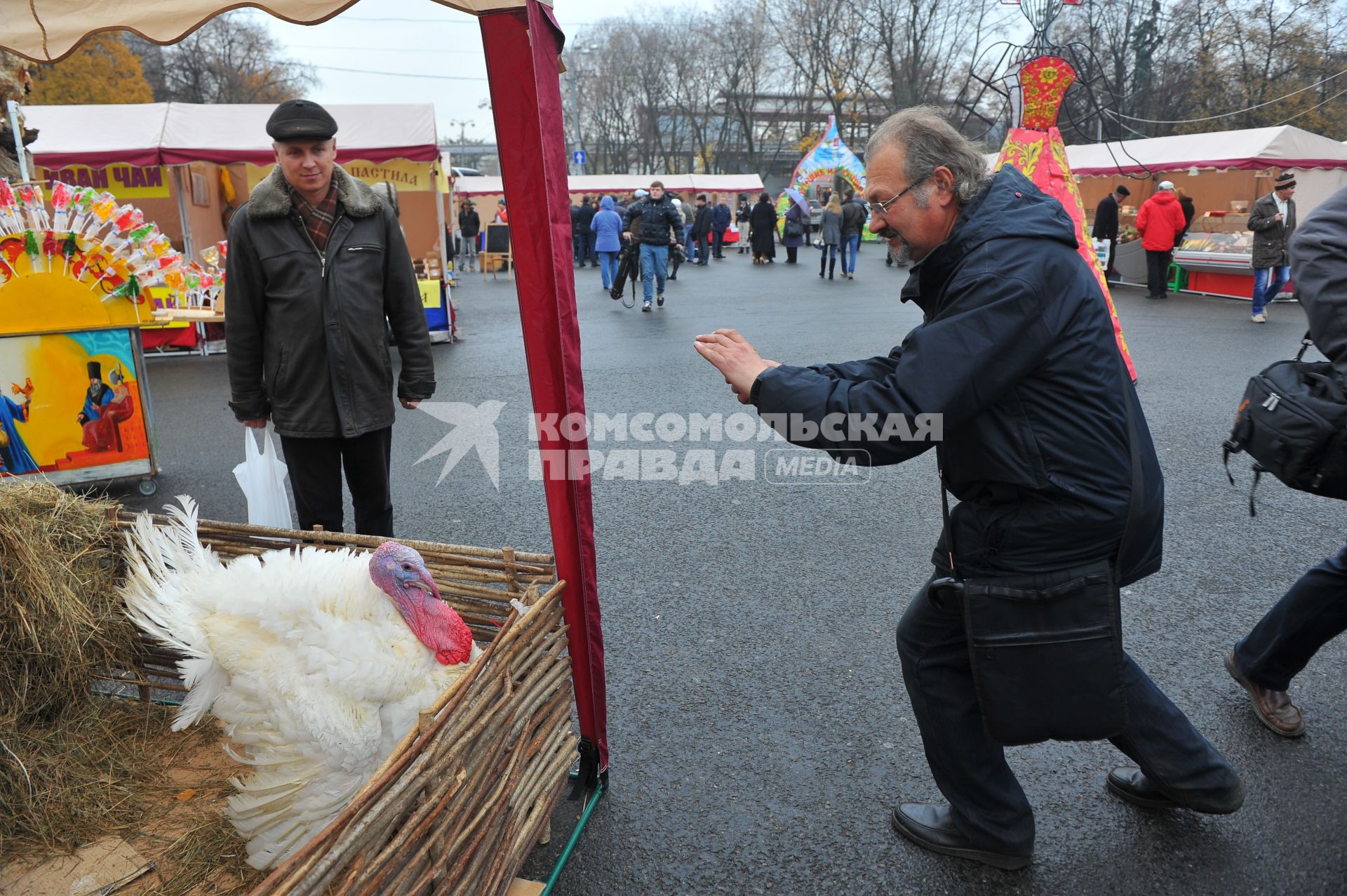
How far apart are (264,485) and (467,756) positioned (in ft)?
6.64

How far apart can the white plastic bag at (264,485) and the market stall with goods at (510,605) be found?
0.52 m

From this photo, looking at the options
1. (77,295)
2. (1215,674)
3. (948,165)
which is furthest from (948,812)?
(77,295)

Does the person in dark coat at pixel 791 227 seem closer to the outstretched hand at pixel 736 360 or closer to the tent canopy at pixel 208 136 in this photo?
the tent canopy at pixel 208 136

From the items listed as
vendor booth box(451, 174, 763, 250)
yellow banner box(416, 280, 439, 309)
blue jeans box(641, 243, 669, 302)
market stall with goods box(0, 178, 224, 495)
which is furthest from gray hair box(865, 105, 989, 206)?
vendor booth box(451, 174, 763, 250)

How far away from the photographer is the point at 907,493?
5.64 m

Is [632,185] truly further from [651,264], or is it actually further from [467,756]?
[467,756]

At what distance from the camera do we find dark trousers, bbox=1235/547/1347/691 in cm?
282

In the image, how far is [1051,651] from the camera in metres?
2.11

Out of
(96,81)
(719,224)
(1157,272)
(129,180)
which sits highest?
(96,81)

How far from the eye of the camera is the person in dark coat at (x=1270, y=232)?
1170cm

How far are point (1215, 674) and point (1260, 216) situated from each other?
1093 centimetres

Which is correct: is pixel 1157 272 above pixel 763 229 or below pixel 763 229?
below

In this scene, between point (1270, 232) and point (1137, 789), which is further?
point (1270, 232)

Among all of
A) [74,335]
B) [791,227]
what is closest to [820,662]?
[74,335]
